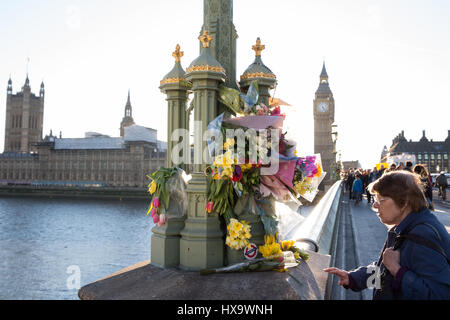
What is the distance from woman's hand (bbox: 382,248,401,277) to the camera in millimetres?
1928

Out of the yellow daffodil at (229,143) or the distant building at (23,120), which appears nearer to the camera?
the yellow daffodil at (229,143)

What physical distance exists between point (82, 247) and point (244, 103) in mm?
36520

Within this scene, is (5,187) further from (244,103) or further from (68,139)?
(244,103)

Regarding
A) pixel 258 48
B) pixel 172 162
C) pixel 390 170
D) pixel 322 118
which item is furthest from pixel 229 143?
pixel 322 118

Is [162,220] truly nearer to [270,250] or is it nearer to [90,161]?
[270,250]

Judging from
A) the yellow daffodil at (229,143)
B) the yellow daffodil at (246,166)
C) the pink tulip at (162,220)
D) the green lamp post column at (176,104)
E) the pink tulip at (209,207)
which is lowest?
the pink tulip at (162,220)

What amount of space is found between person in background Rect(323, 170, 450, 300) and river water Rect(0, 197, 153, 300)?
8.31 m

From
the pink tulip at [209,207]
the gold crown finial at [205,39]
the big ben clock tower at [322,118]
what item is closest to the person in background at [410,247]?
the pink tulip at [209,207]

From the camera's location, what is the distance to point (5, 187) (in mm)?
88625

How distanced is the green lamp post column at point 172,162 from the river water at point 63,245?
625 cm

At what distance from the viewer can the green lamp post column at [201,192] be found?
10.7 feet

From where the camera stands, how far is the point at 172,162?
12.5ft

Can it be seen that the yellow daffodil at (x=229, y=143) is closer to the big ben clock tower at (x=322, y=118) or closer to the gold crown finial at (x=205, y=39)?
the gold crown finial at (x=205, y=39)
